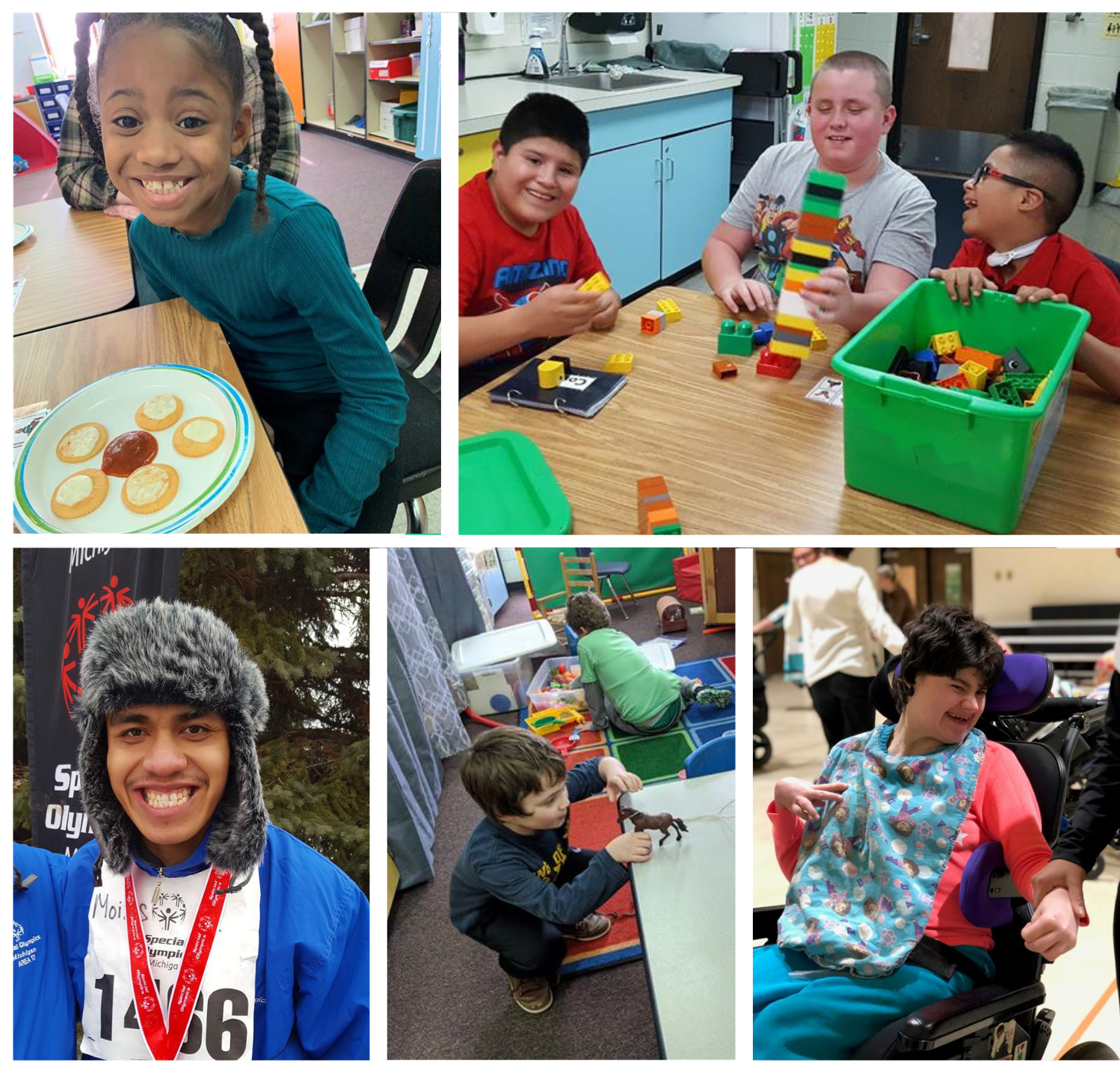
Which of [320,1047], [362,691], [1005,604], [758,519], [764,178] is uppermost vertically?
[764,178]

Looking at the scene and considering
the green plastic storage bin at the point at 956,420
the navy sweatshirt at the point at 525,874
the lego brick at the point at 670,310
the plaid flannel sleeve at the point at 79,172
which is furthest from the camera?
the lego brick at the point at 670,310

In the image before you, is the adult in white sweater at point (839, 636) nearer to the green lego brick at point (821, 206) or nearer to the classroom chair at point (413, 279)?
the green lego brick at point (821, 206)

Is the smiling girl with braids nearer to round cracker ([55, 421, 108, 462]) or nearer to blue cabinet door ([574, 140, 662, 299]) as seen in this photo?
round cracker ([55, 421, 108, 462])

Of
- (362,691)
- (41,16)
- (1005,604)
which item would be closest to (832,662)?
(1005,604)

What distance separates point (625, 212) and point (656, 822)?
917mm

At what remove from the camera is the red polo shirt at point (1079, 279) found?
59.2 inches

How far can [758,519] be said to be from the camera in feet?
4.69

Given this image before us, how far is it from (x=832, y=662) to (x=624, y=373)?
0.61 metres

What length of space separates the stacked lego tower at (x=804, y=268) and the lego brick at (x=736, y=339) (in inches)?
1.4

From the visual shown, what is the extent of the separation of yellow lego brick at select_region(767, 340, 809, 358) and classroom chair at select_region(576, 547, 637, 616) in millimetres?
399

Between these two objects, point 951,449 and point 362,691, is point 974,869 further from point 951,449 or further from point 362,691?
point 362,691

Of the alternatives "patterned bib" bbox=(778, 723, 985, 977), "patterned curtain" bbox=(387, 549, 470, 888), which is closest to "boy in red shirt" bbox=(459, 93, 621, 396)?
"patterned curtain" bbox=(387, 549, 470, 888)

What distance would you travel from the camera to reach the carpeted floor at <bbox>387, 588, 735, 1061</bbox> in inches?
64.4

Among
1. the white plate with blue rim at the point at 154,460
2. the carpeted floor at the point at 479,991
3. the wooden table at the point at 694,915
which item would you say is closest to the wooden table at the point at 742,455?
the carpeted floor at the point at 479,991
